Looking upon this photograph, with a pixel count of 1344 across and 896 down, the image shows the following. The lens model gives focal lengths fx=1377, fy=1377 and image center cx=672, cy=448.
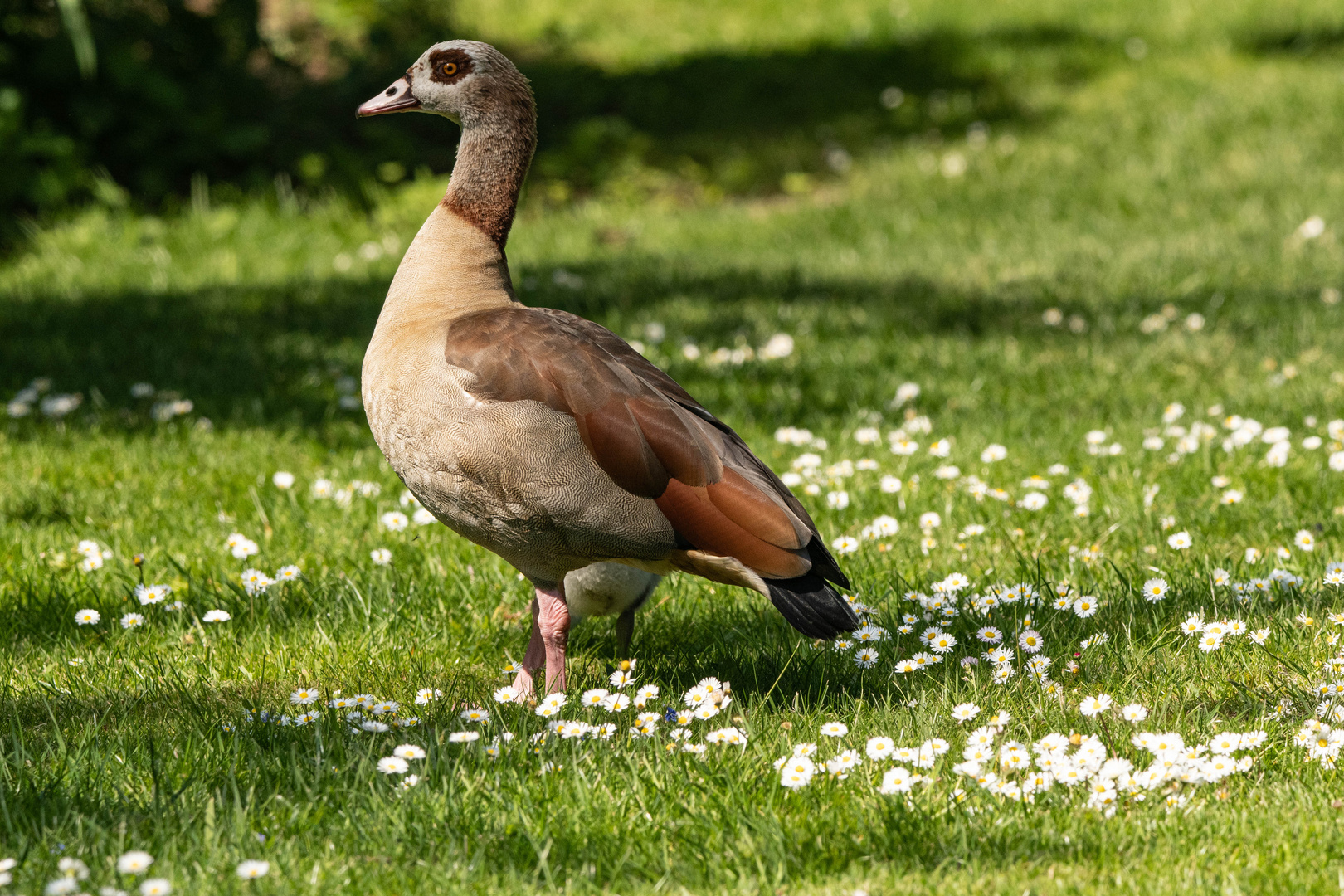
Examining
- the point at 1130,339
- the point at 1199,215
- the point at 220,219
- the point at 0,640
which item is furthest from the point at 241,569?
the point at 1199,215

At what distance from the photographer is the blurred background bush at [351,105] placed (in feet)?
34.1

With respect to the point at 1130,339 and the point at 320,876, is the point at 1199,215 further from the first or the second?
the point at 320,876

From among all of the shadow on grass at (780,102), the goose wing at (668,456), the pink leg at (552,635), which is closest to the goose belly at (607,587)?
the pink leg at (552,635)

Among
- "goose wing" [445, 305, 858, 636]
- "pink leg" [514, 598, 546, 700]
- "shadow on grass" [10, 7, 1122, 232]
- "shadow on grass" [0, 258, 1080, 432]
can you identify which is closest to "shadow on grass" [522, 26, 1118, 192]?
"shadow on grass" [10, 7, 1122, 232]

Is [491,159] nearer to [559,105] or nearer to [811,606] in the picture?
[811,606]

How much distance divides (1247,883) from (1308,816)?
1.13 ft

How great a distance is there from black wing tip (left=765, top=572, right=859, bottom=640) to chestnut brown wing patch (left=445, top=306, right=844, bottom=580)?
0.15 feet

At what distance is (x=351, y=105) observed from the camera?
1216 cm

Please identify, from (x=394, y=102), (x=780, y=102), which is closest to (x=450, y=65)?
(x=394, y=102)

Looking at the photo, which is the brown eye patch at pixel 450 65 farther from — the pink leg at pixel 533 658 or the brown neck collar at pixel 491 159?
the pink leg at pixel 533 658

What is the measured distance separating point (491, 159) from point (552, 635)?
55.6 inches

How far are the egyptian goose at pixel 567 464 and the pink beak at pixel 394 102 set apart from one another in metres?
0.66

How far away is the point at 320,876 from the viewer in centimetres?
274

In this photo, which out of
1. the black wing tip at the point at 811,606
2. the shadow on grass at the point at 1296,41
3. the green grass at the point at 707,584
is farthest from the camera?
the shadow on grass at the point at 1296,41
